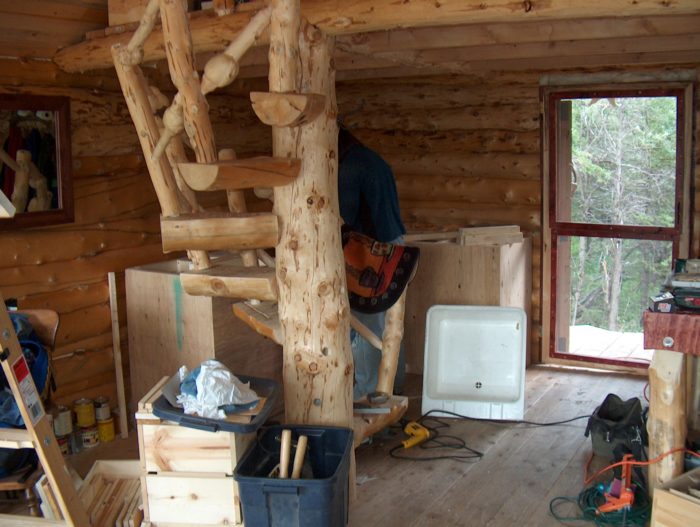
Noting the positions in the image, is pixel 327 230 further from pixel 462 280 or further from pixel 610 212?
pixel 610 212

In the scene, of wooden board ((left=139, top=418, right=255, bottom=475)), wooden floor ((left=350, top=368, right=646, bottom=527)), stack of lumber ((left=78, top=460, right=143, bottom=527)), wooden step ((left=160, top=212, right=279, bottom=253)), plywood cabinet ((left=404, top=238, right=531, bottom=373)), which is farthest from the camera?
plywood cabinet ((left=404, top=238, right=531, bottom=373))

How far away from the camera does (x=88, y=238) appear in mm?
5305

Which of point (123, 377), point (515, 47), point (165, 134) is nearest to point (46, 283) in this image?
point (123, 377)

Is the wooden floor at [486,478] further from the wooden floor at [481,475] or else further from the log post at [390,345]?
the log post at [390,345]

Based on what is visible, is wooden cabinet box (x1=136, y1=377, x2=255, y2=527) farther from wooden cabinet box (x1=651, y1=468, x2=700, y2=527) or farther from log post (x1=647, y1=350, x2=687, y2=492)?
log post (x1=647, y1=350, x2=687, y2=492)

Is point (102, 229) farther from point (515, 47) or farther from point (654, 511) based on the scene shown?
point (654, 511)

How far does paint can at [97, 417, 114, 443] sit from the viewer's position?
5.31 m

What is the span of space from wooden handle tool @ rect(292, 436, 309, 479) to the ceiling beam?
187cm

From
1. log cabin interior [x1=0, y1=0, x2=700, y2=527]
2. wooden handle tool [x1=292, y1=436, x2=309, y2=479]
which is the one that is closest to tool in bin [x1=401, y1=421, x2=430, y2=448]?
log cabin interior [x1=0, y1=0, x2=700, y2=527]

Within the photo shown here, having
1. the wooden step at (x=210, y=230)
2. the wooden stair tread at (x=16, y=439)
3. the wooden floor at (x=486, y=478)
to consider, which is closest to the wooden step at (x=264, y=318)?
the wooden step at (x=210, y=230)

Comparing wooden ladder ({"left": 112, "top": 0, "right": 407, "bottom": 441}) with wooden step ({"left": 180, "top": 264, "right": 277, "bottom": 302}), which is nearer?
wooden ladder ({"left": 112, "top": 0, "right": 407, "bottom": 441})

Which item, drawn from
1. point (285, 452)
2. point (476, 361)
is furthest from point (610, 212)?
point (285, 452)

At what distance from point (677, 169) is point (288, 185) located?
3524 millimetres

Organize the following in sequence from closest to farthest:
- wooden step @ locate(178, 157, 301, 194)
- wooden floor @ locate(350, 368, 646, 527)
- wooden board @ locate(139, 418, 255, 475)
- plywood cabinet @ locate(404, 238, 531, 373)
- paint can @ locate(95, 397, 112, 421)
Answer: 1. wooden step @ locate(178, 157, 301, 194)
2. wooden board @ locate(139, 418, 255, 475)
3. wooden floor @ locate(350, 368, 646, 527)
4. paint can @ locate(95, 397, 112, 421)
5. plywood cabinet @ locate(404, 238, 531, 373)
